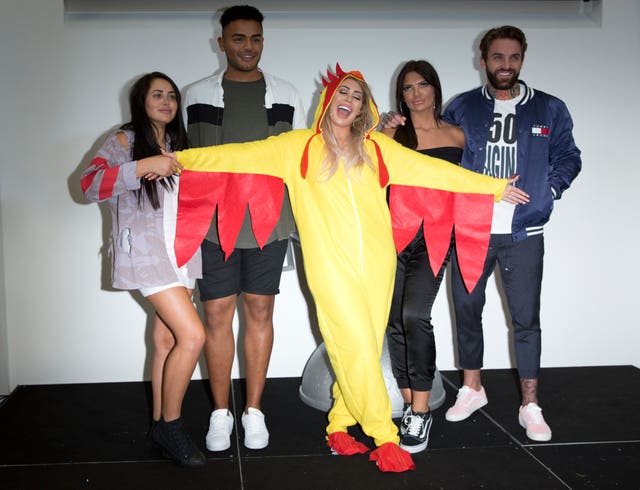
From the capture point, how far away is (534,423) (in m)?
2.89

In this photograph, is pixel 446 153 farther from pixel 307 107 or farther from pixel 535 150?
pixel 307 107

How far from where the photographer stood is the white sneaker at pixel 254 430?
2773 millimetres

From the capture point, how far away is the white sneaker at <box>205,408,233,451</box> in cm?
273

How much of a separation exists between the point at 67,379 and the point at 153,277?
5.01 feet

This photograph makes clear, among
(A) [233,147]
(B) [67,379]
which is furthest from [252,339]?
(B) [67,379]

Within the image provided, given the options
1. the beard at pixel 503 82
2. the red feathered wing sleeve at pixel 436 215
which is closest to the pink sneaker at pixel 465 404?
the red feathered wing sleeve at pixel 436 215

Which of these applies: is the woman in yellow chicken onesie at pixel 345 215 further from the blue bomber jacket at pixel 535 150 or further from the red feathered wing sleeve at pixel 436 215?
the blue bomber jacket at pixel 535 150

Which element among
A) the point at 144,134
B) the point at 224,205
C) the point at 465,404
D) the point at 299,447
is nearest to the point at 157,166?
the point at 144,134

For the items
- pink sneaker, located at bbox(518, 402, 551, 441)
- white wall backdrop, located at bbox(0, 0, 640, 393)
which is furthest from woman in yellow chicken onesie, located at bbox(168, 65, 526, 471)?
white wall backdrop, located at bbox(0, 0, 640, 393)

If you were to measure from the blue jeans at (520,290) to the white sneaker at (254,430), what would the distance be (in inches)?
38.4

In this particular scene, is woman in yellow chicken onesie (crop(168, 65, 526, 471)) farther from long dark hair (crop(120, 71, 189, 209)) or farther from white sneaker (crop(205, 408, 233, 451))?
white sneaker (crop(205, 408, 233, 451))

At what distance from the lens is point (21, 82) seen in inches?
137

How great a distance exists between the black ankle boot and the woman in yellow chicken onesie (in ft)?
1.90

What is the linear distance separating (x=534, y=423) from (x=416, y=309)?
2.38 feet
